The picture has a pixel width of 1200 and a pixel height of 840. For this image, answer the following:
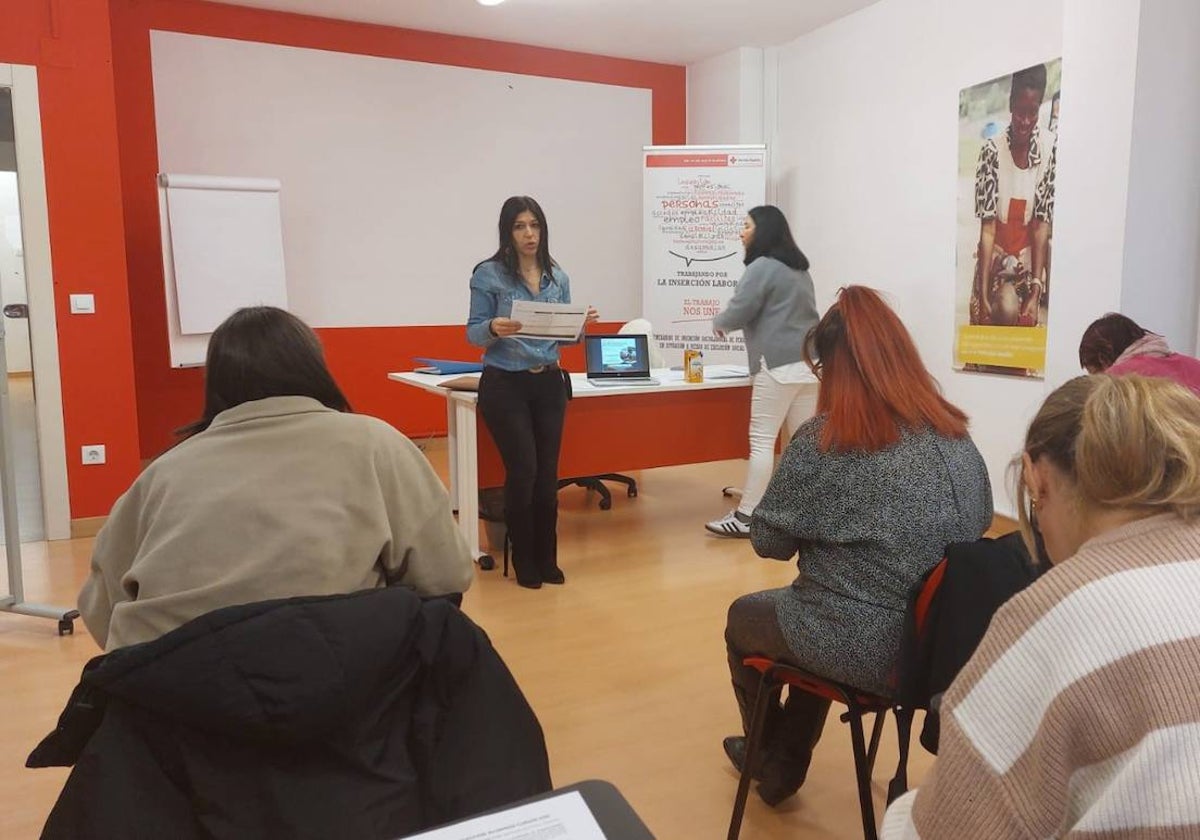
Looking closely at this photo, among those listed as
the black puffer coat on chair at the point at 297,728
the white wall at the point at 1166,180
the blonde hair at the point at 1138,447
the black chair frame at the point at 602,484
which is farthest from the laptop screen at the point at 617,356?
the blonde hair at the point at 1138,447

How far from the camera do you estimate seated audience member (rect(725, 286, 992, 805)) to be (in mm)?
1674

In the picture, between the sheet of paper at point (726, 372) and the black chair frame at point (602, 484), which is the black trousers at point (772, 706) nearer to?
the sheet of paper at point (726, 372)

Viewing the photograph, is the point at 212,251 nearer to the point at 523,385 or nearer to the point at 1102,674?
the point at 523,385

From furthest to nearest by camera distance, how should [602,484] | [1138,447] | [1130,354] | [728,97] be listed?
[728,97] → [602,484] → [1130,354] → [1138,447]

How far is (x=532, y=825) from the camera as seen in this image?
76 centimetres

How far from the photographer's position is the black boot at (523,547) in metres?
3.59

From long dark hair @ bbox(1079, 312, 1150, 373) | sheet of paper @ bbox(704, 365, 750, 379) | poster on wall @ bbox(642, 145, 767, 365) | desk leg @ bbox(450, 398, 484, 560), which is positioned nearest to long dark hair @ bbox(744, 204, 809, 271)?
sheet of paper @ bbox(704, 365, 750, 379)

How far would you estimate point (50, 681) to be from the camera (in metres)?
2.77

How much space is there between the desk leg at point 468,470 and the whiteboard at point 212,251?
1.80 meters

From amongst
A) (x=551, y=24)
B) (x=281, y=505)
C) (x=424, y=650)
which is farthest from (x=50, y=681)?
(x=551, y=24)

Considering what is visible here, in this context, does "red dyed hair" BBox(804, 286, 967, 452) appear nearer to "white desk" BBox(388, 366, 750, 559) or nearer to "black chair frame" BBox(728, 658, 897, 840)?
"black chair frame" BBox(728, 658, 897, 840)

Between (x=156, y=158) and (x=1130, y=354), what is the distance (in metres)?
5.09

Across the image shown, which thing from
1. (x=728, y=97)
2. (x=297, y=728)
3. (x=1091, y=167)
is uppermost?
(x=728, y=97)

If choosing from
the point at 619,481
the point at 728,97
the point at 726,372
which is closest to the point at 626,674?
the point at 726,372
